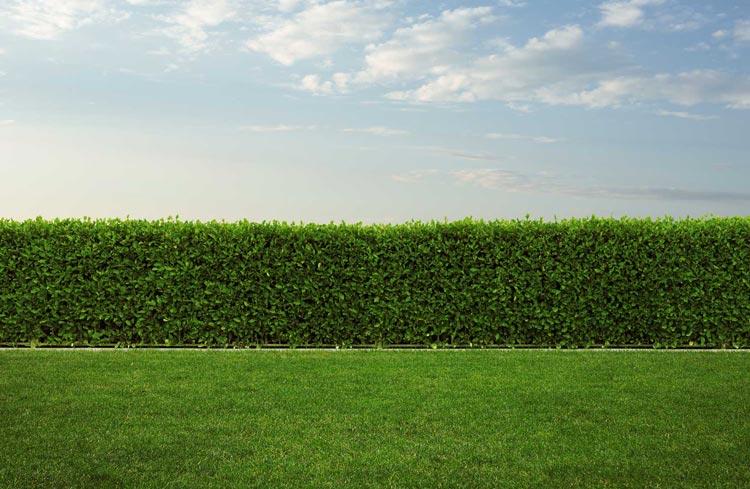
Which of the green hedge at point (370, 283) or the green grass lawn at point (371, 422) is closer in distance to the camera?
the green grass lawn at point (371, 422)

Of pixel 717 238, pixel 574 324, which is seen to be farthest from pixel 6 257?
pixel 717 238

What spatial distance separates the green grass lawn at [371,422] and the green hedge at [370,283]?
174 cm

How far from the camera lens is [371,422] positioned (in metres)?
8.44

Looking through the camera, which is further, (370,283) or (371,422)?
(370,283)

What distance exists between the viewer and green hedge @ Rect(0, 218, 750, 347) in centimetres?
1432

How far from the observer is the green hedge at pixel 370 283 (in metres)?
14.3

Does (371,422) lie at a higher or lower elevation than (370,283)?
lower

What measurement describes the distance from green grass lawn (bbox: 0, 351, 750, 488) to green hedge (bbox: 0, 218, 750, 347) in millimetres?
1737

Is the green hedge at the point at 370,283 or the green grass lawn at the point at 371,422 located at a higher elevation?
the green hedge at the point at 370,283

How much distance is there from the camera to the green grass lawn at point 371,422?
271 inches

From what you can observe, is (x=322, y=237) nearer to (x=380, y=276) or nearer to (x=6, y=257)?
(x=380, y=276)

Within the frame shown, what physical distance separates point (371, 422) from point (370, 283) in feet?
19.6

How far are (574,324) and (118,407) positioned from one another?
28.3 ft

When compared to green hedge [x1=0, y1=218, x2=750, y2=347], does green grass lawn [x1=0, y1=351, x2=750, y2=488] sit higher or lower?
lower
